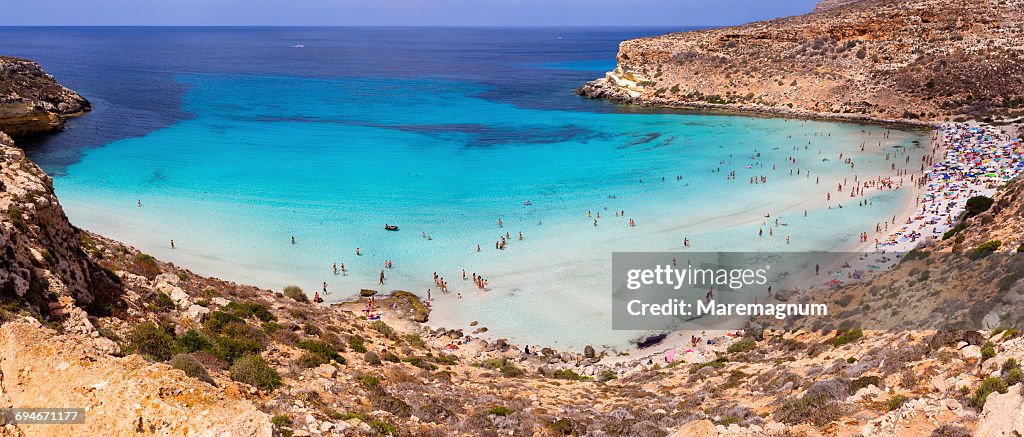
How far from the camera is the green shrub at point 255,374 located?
1278 cm

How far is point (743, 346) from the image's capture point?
20.7 m

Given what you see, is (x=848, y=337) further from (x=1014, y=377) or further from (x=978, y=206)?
(x=978, y=206)

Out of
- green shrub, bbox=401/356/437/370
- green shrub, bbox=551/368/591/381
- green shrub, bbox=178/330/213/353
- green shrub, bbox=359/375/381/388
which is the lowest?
green shrub, bbox=551/368/591/381

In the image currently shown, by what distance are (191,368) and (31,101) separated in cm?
6496

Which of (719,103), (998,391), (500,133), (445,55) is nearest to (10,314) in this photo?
(998,391)

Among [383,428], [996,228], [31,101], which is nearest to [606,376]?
[383,428]

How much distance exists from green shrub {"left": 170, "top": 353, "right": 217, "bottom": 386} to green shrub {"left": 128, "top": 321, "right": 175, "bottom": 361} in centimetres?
119

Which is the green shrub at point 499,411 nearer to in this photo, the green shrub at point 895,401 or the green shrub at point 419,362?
the green shrub at point 419,362

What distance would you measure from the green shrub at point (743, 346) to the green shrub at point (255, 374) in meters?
14.0

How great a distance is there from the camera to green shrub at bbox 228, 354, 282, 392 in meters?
12.8

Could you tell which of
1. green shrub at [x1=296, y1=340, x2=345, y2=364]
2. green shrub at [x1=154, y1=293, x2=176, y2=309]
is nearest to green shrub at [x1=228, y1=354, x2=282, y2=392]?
green shrub at [x1=296, y1=340, x2=345, y2=364]

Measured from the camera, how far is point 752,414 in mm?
13672

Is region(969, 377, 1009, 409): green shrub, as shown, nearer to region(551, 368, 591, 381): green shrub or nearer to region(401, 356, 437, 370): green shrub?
region(551, 368, 591, 381): green shrub

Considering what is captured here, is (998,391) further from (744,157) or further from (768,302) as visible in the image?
(744,157)
